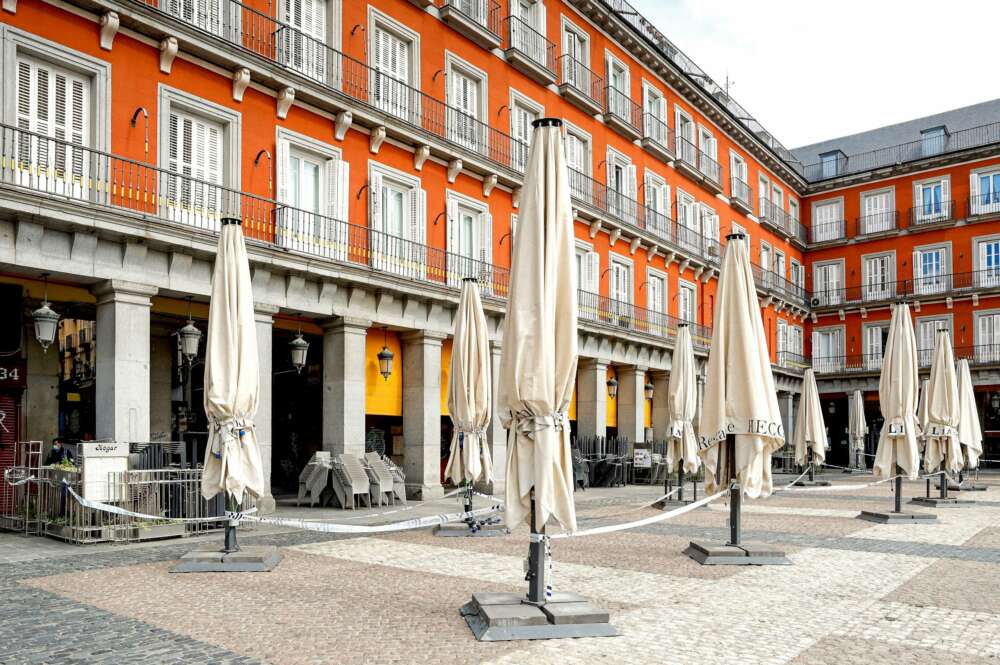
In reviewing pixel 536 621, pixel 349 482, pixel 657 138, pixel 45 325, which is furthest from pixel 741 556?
pixel 657 138

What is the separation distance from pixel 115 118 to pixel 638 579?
11678 mm

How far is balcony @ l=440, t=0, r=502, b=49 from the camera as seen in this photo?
21219mm

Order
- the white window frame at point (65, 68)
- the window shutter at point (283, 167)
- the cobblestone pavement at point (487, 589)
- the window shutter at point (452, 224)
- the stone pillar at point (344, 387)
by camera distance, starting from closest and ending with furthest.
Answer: the cobblestone pavement at point (487, 589)
the white window frame at point (65, 68)
the window shutter at point (283, 167)
the stone pillar at point (344, 387)
the window shutter at point (452, 224)

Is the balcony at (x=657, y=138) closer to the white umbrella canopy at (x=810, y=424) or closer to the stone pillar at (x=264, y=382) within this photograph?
the white umbrella canopy at (x=810, y=424)

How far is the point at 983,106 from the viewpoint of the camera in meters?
45.2

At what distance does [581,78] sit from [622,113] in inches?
112

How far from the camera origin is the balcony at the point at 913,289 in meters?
39.5

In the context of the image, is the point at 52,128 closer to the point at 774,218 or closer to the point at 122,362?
the point at 122,362

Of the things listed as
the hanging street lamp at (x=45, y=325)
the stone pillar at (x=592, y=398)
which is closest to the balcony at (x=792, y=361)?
the stone pillar at (x=592, y=398)

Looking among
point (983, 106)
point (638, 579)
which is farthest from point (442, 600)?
point (983, 106)

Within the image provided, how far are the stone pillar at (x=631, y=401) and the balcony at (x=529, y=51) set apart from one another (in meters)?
10.1

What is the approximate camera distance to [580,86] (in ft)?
88.1

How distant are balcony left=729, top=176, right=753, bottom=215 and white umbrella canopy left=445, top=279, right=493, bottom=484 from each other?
2670 cm

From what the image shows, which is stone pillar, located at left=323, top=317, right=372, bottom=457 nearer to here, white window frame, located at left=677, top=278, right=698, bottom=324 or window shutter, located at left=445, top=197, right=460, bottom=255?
window shutter, located at left=445, top=197, right=460, bottom=255
